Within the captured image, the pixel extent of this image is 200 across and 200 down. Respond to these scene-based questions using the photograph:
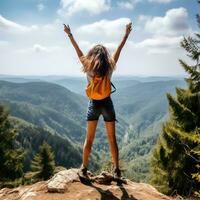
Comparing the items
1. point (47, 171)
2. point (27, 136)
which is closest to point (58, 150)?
point (27, 136)

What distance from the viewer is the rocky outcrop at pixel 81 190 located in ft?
21.6

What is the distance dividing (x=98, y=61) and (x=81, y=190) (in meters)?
2.73

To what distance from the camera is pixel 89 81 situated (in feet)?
23.4

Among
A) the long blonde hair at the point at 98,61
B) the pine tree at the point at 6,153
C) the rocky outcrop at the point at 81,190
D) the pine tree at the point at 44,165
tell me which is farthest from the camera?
the pine tree at the point at 44,165

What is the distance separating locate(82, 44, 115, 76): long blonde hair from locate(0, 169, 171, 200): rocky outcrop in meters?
2.48

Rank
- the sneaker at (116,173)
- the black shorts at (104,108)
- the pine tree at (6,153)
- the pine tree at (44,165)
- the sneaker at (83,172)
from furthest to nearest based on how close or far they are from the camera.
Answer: the pine tree at (44,165) < the pine tree at (6,153) < the sneaker at (116,173) < the sneaker at (83,172) < the black shorts at (104,108)

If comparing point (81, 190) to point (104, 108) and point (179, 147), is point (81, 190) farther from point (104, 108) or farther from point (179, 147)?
point (179, 147)

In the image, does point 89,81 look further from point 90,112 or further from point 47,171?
point 47,171

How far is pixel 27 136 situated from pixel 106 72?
6308 inches

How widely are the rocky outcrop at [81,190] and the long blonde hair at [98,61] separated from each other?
97.6 inches

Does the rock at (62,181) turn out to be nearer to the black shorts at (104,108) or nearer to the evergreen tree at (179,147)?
the black shorts at (104,108)

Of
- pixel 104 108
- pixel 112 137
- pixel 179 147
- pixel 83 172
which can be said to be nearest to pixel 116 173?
pixel 83 172

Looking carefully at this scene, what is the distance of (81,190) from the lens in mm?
6840

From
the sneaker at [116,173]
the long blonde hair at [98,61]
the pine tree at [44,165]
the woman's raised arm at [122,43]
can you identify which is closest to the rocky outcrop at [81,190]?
the sneaker at [116,173]
